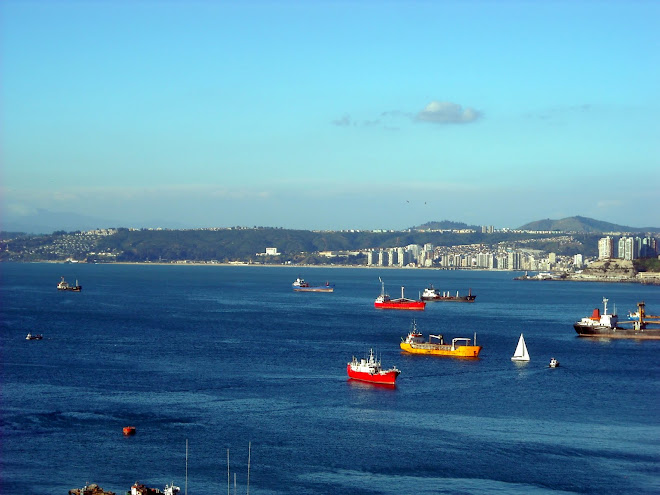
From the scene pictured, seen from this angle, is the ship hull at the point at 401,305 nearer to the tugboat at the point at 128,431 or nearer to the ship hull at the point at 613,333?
the ship hull at the point at 613,333

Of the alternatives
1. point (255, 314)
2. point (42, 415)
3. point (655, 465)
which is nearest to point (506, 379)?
point (655, 465)

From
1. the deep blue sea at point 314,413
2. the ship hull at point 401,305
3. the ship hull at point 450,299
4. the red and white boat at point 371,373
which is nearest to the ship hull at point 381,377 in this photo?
the red and white boat at point 371,373

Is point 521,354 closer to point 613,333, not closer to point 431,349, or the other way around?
point 431,349

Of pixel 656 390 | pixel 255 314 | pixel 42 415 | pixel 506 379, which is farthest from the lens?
pixel 255 314

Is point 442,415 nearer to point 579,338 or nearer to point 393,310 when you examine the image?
point 579,338

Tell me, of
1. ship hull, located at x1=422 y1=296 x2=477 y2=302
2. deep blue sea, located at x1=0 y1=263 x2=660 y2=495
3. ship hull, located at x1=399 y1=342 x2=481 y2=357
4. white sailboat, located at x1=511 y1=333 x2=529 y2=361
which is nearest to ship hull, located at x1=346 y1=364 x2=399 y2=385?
deep blue sea, located at x1=0 y1=263 x2=660 y2=495

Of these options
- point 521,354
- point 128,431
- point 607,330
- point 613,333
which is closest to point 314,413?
point 128,431
